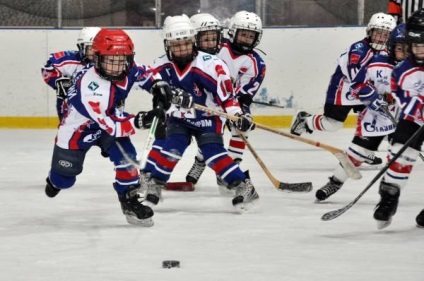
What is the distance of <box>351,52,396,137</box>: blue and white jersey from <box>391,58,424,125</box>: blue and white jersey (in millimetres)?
1223

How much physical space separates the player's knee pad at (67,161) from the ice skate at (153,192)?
15.6 inches

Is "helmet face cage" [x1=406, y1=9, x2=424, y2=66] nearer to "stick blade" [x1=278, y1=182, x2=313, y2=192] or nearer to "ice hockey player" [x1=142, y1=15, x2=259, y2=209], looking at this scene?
"ice hockey player" [x1=142, y1=15, x2=259, y2=209]

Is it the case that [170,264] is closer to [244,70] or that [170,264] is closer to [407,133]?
[407,133]

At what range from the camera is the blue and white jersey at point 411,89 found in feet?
14.7

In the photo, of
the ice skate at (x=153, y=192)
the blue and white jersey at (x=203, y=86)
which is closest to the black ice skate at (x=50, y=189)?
the ice skate at (x=153, y=192)

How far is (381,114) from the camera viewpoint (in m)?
6.07

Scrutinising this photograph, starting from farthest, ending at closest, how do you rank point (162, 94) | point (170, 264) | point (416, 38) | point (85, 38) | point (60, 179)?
point (85, 38), point (60, 179), point (162, 94), point (416, 38), point (170, 264)

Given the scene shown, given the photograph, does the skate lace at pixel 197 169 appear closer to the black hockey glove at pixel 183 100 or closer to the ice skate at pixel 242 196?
the ice skate at pixel 242 196

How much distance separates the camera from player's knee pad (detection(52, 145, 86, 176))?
16.0 ft

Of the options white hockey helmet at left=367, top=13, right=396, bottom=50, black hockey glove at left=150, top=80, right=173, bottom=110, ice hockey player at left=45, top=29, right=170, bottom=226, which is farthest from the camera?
white hockey helmet at left=367, top=13, right=396, bottom=50

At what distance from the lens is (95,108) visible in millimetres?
4547

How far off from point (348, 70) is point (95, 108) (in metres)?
2.47

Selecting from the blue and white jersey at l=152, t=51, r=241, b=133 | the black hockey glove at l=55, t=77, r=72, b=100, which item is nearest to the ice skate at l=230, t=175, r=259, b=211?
the blue and white jersey at l=152, t=51, r=241, b=133

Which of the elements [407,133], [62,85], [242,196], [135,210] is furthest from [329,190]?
[62,85]
